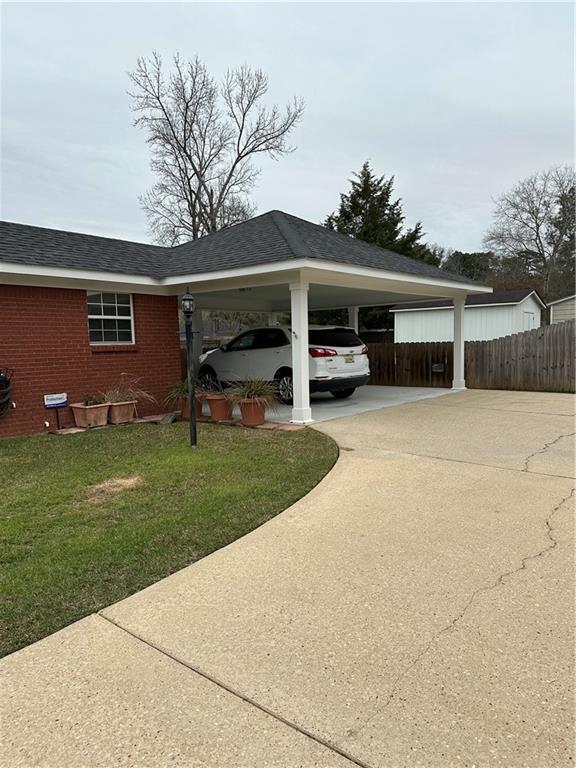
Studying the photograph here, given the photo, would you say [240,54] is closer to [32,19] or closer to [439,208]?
[439,208]

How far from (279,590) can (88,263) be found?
786cm

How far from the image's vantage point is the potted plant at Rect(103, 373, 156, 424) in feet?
31.3

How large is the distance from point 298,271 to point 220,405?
2.79 meters

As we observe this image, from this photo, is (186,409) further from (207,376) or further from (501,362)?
(501,362)

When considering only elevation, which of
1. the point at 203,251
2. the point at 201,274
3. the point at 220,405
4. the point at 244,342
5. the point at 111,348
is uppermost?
the point at 203,251

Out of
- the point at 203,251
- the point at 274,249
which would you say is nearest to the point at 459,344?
the point at 274,249

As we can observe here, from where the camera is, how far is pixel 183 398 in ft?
32.3

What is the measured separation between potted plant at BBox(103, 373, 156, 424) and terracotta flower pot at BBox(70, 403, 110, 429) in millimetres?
195

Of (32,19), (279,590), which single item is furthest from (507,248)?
(279,590)

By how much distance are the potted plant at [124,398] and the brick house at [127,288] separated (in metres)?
0.18

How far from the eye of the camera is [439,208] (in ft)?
108

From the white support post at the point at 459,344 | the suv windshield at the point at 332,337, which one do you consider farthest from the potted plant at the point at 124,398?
the white support post at the point at 459,344

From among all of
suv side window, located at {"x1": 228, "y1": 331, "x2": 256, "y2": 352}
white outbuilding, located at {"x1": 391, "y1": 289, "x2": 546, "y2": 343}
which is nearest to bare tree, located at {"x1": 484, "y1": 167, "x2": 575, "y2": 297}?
white outbuilding, located at {"x1": 391, "y1": 289, "x2": 546, "y2": 343}

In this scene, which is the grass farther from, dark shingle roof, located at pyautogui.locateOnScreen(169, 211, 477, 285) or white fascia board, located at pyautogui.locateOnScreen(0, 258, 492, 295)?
dark shingle roof, located at pyautogui.locateOnScreen(169, 211, 477, 285)
